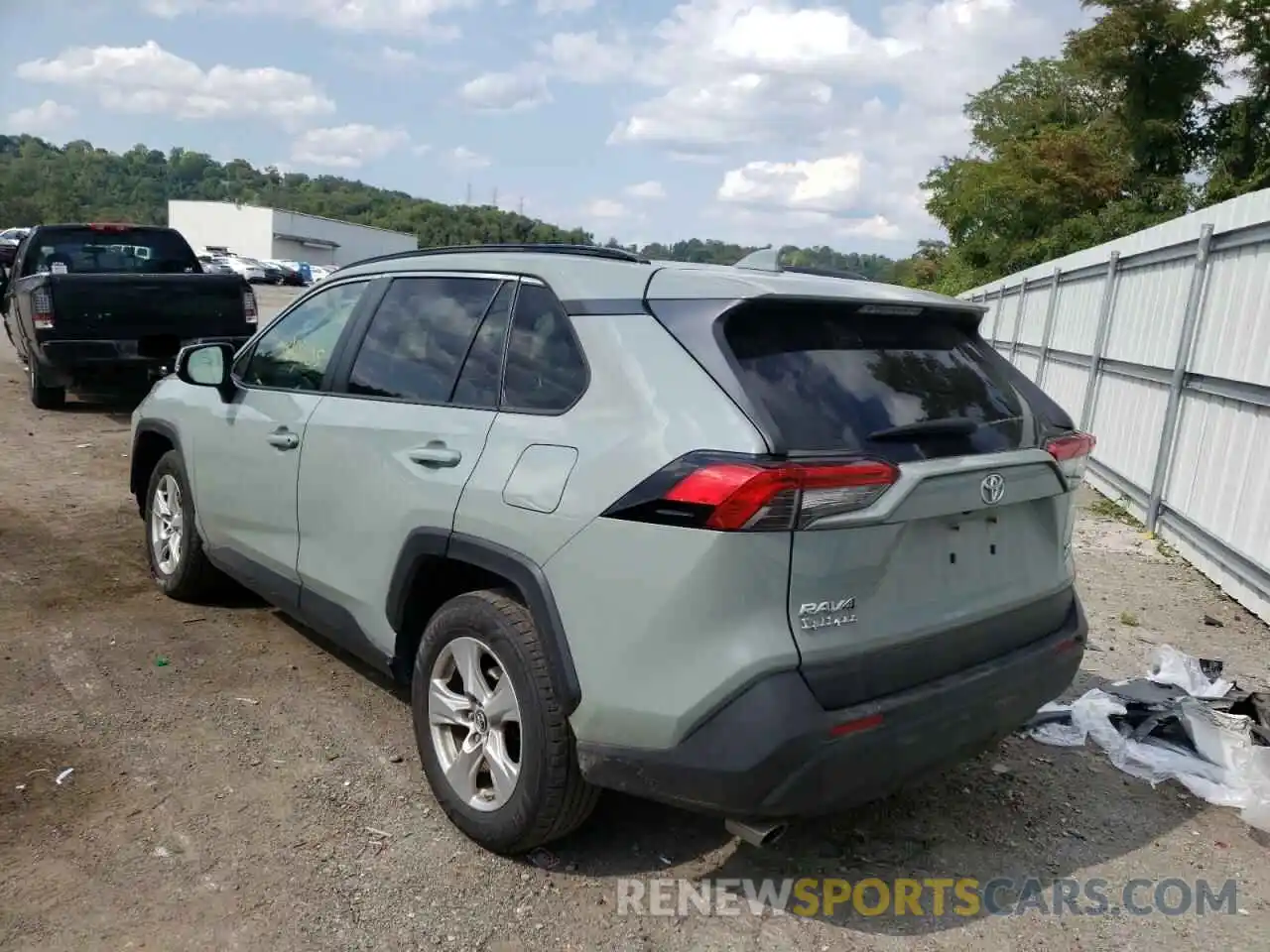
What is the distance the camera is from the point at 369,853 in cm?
308

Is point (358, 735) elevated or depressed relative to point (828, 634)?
depressed

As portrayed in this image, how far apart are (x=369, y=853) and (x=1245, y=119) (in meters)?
33.0

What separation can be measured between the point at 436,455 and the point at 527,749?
0.97 m

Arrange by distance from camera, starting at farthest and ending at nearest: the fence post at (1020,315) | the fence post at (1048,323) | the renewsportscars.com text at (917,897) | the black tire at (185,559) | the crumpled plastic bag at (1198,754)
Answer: the fence post at (1020,315) < the fence post at (1048,323) < the black tire at (185,559) < the crumpled plastic bag at (1198,754) < the renewsportscars.com text at (917,897)

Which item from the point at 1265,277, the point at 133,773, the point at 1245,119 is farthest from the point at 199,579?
the point at 1245,119

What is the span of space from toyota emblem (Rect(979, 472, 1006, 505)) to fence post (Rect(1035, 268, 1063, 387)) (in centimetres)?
1036

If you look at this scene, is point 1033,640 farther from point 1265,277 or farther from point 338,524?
point 1265,277

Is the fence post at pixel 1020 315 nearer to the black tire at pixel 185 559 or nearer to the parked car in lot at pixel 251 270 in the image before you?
the black tire at pixel 185 559

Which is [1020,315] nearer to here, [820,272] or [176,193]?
[820,272]

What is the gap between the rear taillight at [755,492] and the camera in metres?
2.44

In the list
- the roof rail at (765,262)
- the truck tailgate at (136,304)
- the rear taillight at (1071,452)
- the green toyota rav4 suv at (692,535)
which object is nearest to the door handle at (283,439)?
the green toyota rav4 suv at (692,535)

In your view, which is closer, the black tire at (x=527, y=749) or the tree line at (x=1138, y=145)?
the black tire at (x=527, y=749)

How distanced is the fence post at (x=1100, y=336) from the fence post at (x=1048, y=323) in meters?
2.29

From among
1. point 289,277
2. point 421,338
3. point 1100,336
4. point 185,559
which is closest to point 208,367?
point 185,559
